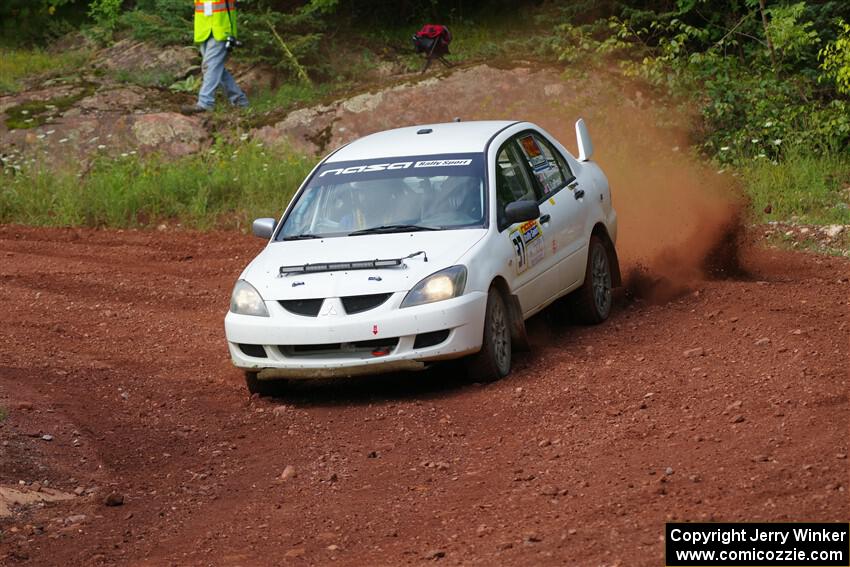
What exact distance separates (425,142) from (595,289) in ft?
5.93

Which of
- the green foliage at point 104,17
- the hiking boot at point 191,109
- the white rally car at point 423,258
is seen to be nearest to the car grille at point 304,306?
the white rally car at point 423,258

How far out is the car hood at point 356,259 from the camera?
940 centimetres

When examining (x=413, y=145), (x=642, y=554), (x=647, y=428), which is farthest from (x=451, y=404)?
(x=642, y=554)

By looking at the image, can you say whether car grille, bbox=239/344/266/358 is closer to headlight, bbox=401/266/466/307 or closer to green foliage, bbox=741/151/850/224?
headlight, bbox=401/266/466/307

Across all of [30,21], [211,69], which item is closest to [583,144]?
[211,69]

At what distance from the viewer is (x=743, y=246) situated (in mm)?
13852

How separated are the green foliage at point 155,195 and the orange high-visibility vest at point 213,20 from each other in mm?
2650

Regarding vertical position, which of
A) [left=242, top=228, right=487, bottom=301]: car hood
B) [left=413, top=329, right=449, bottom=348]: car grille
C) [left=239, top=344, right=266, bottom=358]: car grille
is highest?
[left=242, top=228, right=487, bottom=301]: car hood

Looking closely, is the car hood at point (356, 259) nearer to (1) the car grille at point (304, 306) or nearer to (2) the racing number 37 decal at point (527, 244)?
(1) the car grille at point (304, 306)

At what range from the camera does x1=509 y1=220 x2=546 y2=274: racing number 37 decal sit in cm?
1024

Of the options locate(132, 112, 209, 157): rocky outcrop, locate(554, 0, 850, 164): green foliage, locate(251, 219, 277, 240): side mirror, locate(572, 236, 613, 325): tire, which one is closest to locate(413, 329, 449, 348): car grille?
locate(251, 219, 277, 240): side mirror

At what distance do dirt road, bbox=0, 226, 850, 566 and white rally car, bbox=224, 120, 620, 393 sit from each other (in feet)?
1.14

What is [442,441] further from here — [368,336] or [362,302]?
[362,302]

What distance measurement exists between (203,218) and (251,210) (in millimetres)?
593
